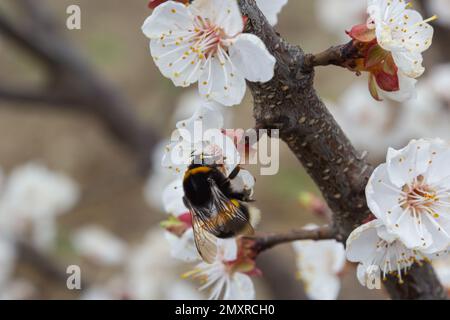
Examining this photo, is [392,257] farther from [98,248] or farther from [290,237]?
[98,248]

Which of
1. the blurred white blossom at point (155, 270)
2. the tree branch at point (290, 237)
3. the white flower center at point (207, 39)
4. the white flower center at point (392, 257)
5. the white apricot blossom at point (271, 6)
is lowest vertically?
the white flower center at point (392, 257)

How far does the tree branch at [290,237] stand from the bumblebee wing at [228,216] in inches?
4.1

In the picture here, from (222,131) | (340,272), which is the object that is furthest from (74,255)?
(222,131)

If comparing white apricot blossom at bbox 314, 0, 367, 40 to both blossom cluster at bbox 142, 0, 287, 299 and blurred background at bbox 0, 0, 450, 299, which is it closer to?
blurred background at bbox 0, 0, 450, 299

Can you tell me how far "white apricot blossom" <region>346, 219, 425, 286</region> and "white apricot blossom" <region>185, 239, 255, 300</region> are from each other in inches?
7.4

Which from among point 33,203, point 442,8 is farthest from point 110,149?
point 442,8

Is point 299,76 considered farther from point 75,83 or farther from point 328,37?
point 328,37

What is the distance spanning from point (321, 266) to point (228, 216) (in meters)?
0.35

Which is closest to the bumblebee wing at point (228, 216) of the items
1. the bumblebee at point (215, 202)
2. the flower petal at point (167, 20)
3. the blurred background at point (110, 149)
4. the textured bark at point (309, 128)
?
the bumblebee at point (215, 202)

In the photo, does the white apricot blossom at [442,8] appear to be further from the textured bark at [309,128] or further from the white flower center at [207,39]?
the white flower center at [207,39]

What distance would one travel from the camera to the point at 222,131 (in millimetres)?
800

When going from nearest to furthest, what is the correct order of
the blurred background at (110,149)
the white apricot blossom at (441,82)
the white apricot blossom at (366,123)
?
1. the white apricot blossom at (441,82)
2. the blurred background at (110,149)
3. the white apricot blossom at (366,123)

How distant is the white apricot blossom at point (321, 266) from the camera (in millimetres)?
1082
